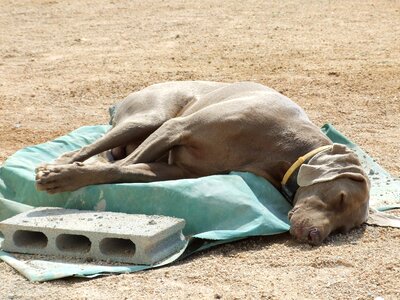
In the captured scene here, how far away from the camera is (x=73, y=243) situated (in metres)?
5.78

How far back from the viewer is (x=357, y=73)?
10977 millimetres

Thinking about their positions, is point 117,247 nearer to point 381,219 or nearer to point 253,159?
point 253,159

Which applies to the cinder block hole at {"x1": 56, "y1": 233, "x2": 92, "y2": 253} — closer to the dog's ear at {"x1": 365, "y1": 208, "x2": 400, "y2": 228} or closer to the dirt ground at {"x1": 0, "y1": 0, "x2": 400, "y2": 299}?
the dirt ground at {"x1": 0, "y1": 0, "x2": 400, "y2": 299}

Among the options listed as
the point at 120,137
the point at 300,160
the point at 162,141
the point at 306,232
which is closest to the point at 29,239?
the point at 162,141

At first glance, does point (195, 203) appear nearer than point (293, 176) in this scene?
Yes

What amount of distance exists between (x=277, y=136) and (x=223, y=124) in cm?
37

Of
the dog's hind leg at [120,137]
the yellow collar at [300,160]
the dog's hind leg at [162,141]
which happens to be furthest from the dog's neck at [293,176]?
the dog's hind leg at [120,137]

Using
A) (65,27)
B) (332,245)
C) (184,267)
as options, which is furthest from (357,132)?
(65,27)

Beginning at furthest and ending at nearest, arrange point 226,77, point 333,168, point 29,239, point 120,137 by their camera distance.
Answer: point 226,77 → point 120,137 → point 333,168 → point 29,239

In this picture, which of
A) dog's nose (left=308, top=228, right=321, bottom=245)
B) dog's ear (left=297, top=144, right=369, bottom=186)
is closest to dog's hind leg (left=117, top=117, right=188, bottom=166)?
dog's ear (left=297, top=144, right=369, bottom=186)

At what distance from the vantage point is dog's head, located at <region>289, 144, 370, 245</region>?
228 inches

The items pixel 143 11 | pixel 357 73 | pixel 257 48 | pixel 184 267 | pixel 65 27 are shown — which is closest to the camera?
pixel 184 267

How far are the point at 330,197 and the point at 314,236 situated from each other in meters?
0.31

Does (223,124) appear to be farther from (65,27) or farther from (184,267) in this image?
(65,27)
